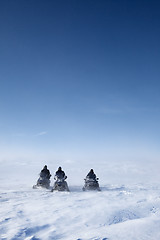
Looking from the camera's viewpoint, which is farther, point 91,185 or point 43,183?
point 43,183

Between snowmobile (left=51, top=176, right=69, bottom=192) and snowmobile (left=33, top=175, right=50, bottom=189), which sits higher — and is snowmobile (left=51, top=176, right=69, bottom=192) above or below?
below

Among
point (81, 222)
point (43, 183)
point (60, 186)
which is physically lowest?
point (81, 222)

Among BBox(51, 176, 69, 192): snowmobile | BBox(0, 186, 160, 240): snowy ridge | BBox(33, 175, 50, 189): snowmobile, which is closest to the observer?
BBox(0, 186, 160, 240): snowy ridge

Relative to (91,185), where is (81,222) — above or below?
below

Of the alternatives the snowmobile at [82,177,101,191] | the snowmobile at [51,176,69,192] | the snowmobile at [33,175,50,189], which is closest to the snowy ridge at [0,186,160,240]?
the snowmobile at [51,176,69,192]

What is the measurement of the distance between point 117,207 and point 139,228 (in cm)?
347

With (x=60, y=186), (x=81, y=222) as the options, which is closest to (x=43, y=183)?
(x=60, y=186)

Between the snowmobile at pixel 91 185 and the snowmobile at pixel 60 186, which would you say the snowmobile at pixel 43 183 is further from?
the snowmobile at pixel 91 185

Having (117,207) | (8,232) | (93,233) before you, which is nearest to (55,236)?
(93,233)


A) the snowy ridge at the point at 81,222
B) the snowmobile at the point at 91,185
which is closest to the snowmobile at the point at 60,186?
the snowmobile at the point at 91,185

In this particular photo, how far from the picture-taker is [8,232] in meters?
6.77

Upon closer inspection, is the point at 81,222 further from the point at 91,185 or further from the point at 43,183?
the point at 43,183

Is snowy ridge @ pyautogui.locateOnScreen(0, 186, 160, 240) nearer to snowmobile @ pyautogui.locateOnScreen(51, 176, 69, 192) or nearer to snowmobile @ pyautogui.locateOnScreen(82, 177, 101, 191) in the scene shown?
snowmobile @ pyautogui.locateOnScreen(51, 176, 69, 192)

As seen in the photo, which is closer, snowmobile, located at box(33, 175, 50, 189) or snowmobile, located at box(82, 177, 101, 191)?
snowmobile, located at box(82, 177, 101, 191)
